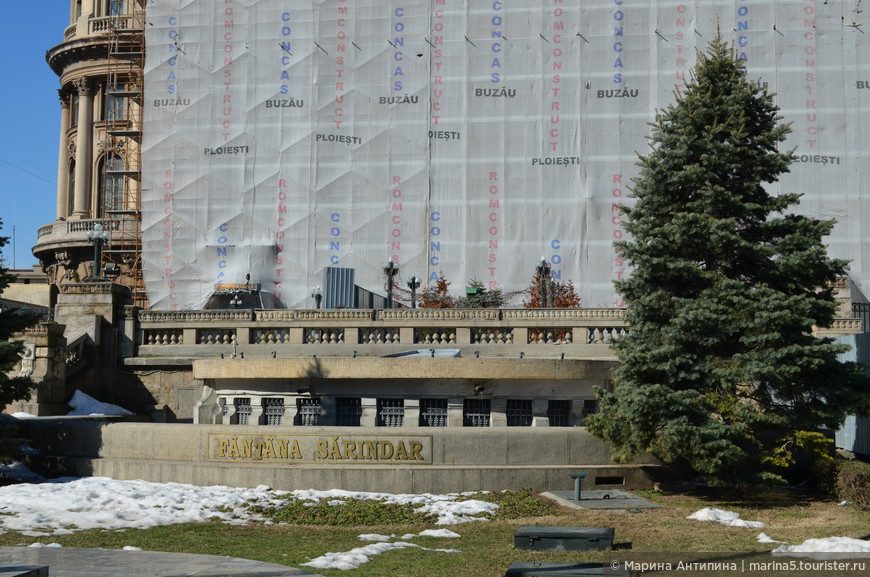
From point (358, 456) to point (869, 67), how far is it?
109ft

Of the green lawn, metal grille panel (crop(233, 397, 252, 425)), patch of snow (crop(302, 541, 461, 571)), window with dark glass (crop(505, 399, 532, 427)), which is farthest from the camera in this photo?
metal grille panel (crop(233, 397, 252, 425))

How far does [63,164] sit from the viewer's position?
5838cm

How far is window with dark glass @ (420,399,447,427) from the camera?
21.4 m

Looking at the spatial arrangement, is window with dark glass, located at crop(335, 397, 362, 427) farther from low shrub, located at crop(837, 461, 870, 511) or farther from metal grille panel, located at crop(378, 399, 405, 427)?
low shrub, located at crop(837, 461, 870, 511)

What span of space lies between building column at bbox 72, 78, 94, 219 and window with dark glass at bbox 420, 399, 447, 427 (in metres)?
39.6

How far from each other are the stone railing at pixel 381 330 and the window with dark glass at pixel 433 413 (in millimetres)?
6553

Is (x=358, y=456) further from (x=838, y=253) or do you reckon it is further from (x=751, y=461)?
(x=838, y=253)

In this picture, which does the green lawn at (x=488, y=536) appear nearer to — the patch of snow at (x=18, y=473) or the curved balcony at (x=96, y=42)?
the patch of snow at (x=18, y=473)

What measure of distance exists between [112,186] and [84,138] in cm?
348

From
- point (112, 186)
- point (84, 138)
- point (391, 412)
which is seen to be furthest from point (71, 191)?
point (391, 412)

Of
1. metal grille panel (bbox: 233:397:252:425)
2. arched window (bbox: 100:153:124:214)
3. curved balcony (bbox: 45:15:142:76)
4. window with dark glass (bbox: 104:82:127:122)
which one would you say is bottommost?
metal grille panel (bbox: 233:397:252:425)

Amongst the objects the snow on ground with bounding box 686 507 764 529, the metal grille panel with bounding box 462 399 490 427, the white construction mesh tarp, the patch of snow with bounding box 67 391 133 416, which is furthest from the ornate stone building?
the snow on ground with bounding box 686 507 764 529

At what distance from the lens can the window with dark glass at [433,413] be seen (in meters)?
21.4

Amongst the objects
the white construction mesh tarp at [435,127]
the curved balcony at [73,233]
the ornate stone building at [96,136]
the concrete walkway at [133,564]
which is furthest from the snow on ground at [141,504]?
the ornate stone building at [96,136]
